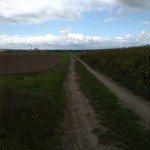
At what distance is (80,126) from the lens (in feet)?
35.8

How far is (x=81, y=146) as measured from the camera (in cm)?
879

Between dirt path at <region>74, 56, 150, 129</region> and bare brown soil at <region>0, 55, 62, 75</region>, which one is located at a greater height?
dirt path at <region>74, 56, 150, 129</region>

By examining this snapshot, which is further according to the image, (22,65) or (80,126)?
(22,65)

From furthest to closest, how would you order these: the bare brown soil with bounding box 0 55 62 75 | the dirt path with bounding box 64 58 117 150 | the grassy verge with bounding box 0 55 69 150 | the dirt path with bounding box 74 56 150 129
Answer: the bare brown soil with bounding box 0 55 62 75 → the dirt path with bounding box 74 56 150 129 → the dirt path with bounding box 64 58 117 150 → the grassy verge with bounding box 0 55 69 150

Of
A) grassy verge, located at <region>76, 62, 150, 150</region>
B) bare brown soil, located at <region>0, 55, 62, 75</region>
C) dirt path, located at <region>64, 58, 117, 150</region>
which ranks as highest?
grassy verge, located at <region>76, 62, 150, 150</region>

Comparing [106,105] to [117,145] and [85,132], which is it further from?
[117,145]

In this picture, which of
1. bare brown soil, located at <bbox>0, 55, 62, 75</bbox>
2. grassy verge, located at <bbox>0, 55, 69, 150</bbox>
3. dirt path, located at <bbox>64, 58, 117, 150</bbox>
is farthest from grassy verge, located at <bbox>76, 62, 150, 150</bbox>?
bare brown soil, located at <bbox>0, 55, 62, 75</bbox>

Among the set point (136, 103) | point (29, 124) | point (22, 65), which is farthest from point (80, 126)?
point (22, 65)

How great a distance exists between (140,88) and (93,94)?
2517 mm

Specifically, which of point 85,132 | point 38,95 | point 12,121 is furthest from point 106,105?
point 12,121

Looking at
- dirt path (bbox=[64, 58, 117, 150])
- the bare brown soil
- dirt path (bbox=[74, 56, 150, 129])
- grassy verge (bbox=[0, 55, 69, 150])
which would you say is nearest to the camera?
grassy verge (bbox=[0, 55, 69, 150])

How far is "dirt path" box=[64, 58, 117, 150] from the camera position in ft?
29.0

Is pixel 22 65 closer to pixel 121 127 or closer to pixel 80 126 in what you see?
pixel 80 126

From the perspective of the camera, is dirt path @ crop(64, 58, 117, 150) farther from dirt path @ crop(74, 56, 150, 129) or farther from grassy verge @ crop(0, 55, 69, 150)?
dirt path @ crop(74, 56, 150, 129)
